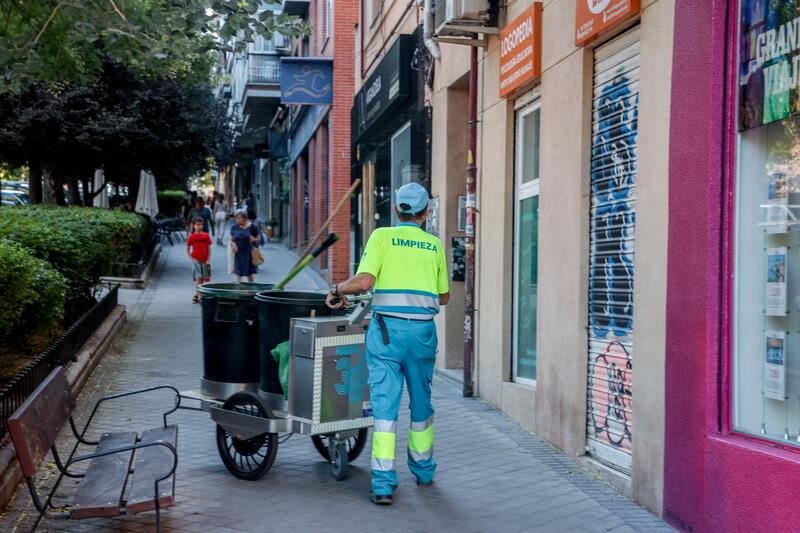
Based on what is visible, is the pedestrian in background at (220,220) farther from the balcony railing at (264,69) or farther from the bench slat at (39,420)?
the bench slat at (39,420)

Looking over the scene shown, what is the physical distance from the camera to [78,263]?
10500 millimetres

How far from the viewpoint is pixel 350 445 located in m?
7.05

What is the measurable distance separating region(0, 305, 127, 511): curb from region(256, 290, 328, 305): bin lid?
5.87ft

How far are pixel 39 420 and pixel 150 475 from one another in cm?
75

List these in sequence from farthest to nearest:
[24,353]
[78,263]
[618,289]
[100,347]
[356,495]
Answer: [100,347] < [78,263] < [24,353] < [618,289] < [356,495]

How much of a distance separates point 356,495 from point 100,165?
64.2 ft

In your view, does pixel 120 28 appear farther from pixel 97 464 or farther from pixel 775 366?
pixel 775 366

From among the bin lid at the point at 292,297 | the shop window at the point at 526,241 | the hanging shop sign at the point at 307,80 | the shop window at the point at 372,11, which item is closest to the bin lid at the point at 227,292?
the bin lid at the point at 292,297

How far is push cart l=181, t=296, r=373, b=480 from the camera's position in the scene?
6.21 metres

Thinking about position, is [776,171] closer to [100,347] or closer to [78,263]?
[78,263]

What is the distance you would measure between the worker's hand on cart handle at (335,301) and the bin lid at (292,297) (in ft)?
1.11

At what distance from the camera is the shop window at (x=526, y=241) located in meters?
8.92

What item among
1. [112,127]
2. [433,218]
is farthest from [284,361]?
[112,127]

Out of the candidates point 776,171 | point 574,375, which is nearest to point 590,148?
point 574,375
